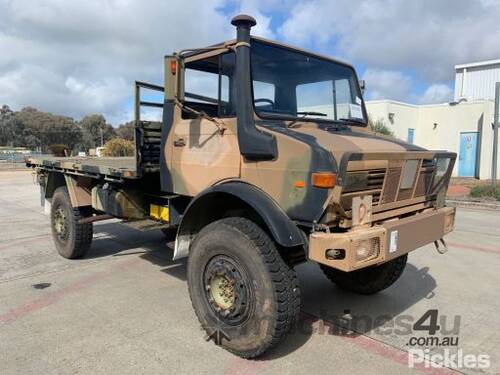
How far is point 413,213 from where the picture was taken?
3969 millimetres

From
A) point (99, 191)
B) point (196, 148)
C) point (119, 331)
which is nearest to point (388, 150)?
point (196, 148)

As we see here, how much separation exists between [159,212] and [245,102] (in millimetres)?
1981

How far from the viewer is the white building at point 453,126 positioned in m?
20.6

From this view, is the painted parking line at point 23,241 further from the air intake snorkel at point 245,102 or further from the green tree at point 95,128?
the green tree at point 95,128

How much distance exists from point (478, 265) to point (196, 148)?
4.37 metres

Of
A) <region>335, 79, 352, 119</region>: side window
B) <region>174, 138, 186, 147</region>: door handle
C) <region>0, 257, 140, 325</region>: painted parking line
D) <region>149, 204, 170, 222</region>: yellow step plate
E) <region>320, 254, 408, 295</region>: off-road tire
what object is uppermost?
<region>335, 79, 352, 119</region>: side window

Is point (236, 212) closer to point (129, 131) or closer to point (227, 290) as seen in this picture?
point (227, 290)

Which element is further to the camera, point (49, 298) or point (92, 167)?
point (92, 167)

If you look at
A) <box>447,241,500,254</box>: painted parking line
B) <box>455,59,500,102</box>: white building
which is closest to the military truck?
<box>447,241,500,254</box>: painted parking line

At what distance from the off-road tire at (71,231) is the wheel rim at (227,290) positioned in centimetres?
300

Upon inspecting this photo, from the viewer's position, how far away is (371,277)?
473cm

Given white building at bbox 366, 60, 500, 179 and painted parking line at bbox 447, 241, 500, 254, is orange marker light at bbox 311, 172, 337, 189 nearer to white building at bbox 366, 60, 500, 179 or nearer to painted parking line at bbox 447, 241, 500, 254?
painted parking line at bbox 447, 241, 500, 254

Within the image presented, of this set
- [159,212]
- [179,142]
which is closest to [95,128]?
[159,212]

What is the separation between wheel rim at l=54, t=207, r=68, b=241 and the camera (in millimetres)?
6305
